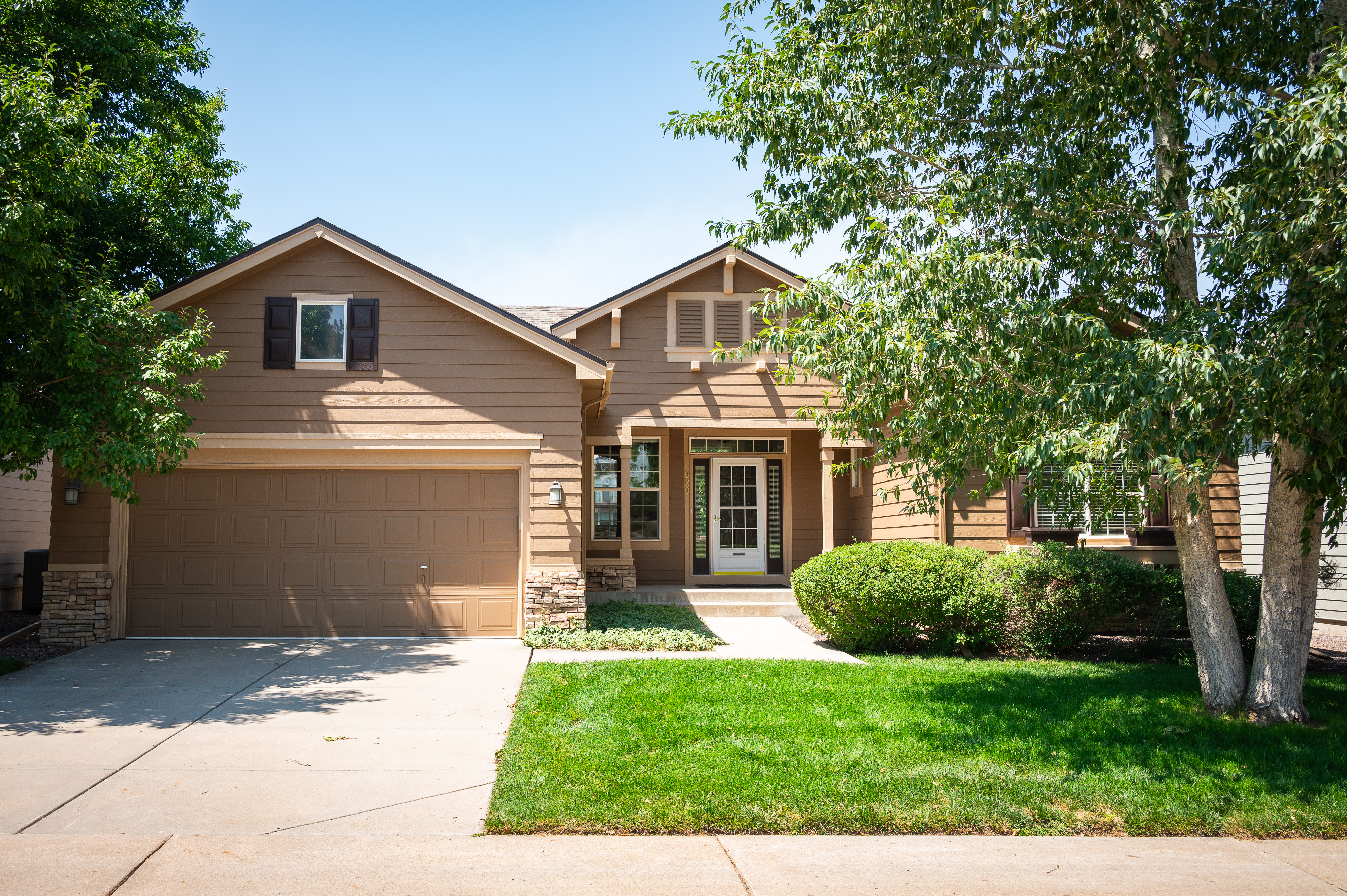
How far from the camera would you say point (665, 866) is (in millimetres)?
4219

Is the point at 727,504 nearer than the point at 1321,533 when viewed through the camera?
No

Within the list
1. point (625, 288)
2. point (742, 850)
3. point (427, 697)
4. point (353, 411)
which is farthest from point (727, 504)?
point (742, 850)

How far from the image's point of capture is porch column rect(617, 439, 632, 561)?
45.8 feet

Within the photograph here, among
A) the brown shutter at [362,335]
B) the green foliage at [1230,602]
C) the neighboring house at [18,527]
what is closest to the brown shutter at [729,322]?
the brown shutter at [362,335]

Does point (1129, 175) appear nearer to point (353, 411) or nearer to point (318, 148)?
point (353, 411)

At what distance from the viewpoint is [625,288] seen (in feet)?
46.9

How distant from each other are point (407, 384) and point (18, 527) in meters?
9.69

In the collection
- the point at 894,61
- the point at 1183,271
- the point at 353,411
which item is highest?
the point at 894,61

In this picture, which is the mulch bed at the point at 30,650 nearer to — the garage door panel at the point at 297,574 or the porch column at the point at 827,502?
the garage door panel at the point at 297,574

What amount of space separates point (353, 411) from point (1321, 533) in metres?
10.2

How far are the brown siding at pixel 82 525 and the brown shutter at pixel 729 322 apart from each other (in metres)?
9.15

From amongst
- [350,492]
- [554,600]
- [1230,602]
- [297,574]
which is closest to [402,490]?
[350,492]

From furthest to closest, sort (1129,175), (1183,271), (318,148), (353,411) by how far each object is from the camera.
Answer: (318,148) < (353,411) < (1129,175) < (1183,271)

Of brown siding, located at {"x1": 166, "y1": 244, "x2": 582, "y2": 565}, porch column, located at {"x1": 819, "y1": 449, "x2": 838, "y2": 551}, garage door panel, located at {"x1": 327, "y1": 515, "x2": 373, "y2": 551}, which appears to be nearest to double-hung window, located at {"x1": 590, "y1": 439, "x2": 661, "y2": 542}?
porch column, located at {"x1": 819, "y1": 449, "x2": 838, "y2": 551}
